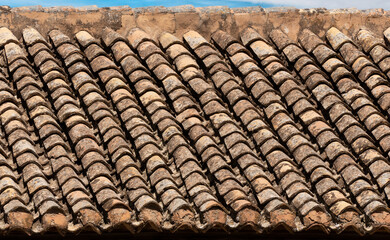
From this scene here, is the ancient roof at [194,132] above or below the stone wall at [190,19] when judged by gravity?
below

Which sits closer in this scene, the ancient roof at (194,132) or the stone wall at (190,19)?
the ancient roof at (194,132)

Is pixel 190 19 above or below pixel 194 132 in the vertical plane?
above

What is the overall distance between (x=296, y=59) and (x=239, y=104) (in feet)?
4.56

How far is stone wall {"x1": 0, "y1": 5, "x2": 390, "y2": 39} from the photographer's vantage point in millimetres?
11273

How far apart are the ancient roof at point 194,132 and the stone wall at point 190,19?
0.12m

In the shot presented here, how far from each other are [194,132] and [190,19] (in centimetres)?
257

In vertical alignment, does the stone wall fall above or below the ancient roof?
above

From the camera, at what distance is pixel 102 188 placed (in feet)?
27.7

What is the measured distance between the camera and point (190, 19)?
1166 cm

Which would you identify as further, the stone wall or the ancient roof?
the stone wall

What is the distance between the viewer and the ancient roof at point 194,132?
831 cm

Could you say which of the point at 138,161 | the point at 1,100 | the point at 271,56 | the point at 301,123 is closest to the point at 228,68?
the point at 271,56

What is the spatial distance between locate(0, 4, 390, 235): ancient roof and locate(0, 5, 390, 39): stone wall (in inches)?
4.9

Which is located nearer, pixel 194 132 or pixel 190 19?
pixel 194 132
